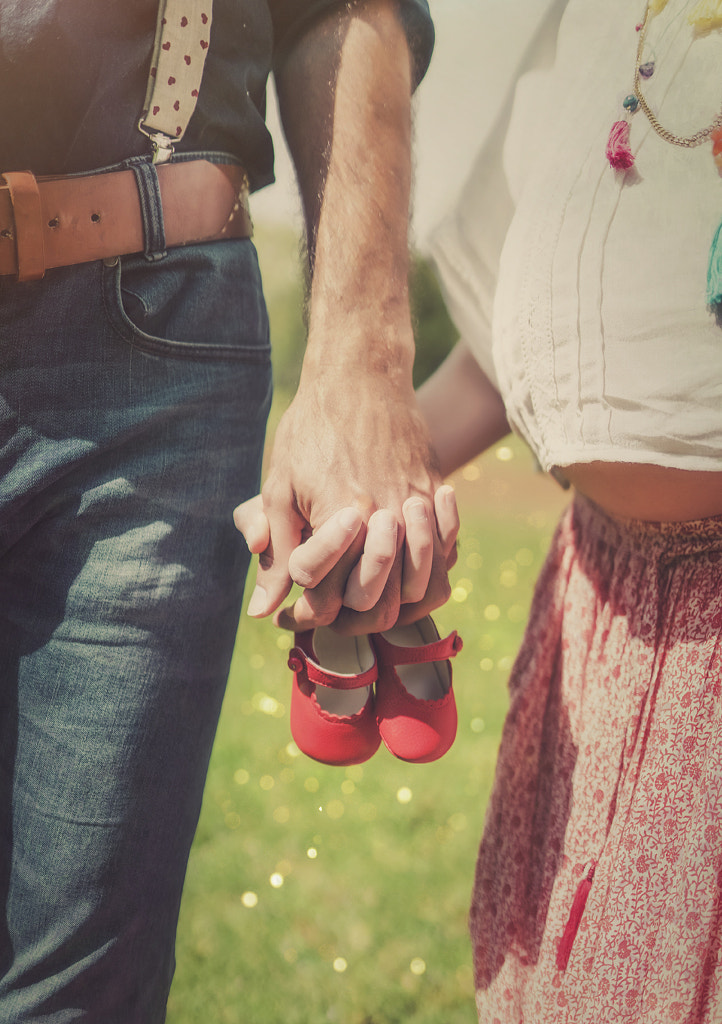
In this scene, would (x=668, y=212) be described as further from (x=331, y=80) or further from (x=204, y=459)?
(x=204, y=459)

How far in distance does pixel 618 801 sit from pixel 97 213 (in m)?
0.85

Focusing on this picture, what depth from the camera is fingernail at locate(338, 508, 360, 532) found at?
741 millimetres

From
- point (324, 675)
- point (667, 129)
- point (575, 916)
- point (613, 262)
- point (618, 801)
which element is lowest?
point (575, 916)

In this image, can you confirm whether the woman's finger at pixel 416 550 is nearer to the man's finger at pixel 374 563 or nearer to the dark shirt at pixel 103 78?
the man's finger at pixel 374 563

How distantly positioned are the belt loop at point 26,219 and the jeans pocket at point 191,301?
0.24 feet

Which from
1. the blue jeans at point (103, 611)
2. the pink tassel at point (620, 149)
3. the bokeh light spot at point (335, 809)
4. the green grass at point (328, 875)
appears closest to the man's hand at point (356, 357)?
the blue jeans at point (103, 611)

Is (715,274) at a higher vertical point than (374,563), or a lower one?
higher

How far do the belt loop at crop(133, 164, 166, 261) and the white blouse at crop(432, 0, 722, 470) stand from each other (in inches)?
14.6

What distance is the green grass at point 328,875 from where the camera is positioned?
1.61m

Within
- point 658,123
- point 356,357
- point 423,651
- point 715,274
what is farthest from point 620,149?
point 423,651

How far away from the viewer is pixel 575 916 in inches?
37.0

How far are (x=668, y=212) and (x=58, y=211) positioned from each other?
1.90 feet

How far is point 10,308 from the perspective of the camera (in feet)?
2.54

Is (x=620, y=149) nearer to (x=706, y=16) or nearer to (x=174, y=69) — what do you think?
(x=706, y=16)
